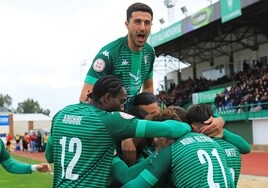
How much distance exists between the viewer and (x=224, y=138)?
384 cm

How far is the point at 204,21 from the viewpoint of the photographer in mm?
30766

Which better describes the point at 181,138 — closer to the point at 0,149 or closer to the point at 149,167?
the point at 149,167

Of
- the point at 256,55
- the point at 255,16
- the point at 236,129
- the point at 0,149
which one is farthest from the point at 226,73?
the point at 0,149

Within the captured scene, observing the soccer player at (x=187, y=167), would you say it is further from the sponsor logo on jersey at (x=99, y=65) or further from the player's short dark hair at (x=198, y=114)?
the sponsor logo on jersey at (x=99, y=65)

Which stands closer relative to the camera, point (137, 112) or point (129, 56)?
point (137, 112)

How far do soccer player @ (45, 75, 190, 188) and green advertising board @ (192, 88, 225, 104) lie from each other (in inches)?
1176

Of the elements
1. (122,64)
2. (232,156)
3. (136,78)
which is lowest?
(232,156)

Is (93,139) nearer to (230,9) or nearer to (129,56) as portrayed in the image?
(129,56)

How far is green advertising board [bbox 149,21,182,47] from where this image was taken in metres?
34.4

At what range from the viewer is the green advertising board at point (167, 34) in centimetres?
3437

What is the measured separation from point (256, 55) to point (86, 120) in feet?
113

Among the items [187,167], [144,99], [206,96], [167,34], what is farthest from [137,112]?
[167,34]

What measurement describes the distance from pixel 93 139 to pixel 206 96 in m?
32.0

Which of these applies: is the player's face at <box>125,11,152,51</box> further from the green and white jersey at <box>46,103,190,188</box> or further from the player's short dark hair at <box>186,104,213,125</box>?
the green and white jersey at <box>46,103,190,188</box>
